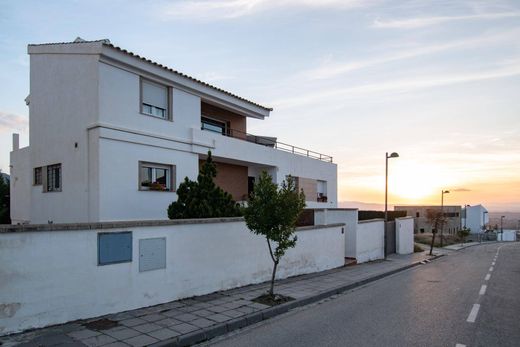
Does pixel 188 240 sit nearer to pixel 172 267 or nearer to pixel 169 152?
pixel 172 267

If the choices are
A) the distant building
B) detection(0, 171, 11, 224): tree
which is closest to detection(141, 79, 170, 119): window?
detection(0, 171, 11, 224): tree

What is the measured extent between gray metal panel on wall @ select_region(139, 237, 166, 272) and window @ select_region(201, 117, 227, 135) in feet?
38.6

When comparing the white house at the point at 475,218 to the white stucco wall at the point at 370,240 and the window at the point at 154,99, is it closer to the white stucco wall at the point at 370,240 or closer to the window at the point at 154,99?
the white stucco wall at the point at 370,240

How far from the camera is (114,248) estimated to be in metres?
7.91

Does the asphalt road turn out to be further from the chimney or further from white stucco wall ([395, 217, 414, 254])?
the chimney

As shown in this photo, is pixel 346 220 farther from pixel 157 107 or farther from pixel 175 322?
pixel 175 322

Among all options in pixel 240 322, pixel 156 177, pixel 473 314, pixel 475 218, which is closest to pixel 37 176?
pixel 156 177

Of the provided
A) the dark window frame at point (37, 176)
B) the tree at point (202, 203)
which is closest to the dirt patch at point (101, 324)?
the tree at point (202, 203)

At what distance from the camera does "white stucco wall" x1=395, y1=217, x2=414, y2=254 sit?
26.6 meters

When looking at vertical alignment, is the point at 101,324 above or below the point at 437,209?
above

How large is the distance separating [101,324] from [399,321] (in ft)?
18.9

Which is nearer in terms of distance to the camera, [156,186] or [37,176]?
[156,186]

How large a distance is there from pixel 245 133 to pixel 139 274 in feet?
49.2

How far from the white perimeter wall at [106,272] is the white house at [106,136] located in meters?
5.06
